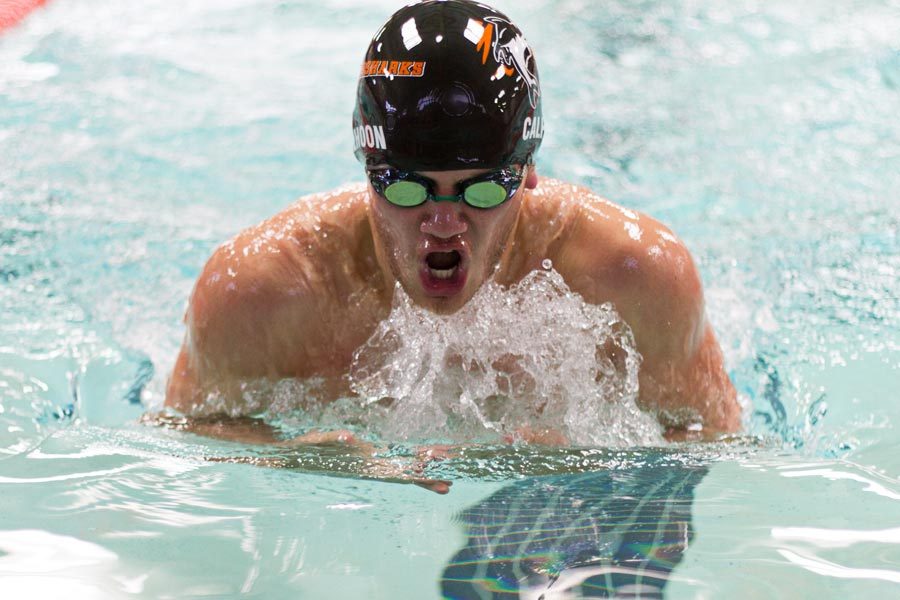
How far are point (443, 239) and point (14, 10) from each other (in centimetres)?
451

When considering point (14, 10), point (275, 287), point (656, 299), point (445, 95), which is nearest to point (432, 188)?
point (445, 95)

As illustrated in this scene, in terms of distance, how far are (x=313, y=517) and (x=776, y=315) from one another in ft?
6.15

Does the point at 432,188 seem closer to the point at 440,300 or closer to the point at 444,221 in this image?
Answer: the point at 444,221

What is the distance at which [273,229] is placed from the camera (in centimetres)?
218

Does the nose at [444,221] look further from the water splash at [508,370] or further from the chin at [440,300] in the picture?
the water splash at [508,370]

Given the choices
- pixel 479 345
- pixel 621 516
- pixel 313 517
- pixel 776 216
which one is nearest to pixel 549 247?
pixel 479 345

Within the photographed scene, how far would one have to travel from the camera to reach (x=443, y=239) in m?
A: 1.85

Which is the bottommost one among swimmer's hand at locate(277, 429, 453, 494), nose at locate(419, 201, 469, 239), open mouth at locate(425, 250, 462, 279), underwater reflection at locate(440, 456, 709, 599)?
underwater reflection at locate(440, 456, 709, 599)

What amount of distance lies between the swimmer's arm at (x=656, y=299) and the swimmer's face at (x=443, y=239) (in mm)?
208

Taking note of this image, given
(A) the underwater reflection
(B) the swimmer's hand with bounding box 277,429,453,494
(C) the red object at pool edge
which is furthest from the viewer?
(C) the red object at pool edge

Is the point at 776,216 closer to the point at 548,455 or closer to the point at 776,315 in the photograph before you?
the point at 776,315

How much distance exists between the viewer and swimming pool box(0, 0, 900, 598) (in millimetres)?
1630

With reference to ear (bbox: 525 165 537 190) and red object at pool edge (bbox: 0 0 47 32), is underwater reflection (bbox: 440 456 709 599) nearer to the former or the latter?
ear (bbox: 525 165 537 190)

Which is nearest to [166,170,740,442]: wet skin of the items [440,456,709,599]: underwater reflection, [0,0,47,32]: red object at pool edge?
[440,456,709,599]: underwater reflection
